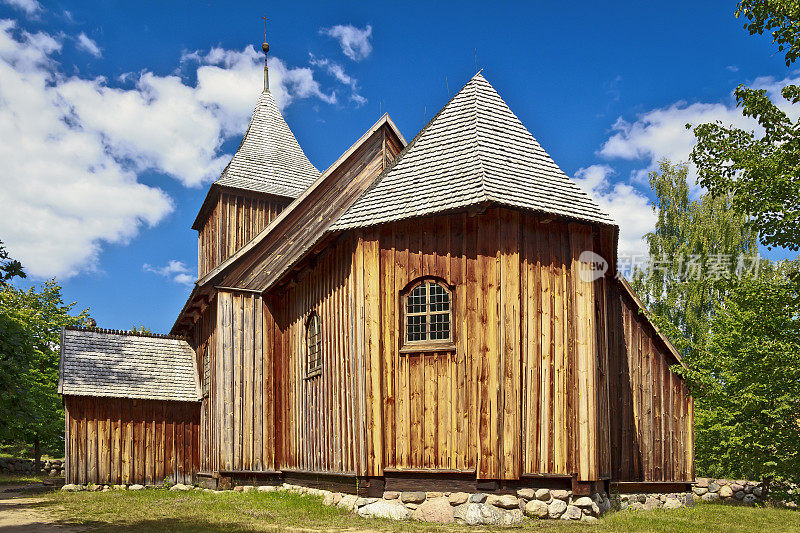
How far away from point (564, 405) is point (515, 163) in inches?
197

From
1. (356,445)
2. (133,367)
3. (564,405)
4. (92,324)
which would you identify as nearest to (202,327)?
(133,367)

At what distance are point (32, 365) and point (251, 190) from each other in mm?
10078

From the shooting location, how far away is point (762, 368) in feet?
54.0

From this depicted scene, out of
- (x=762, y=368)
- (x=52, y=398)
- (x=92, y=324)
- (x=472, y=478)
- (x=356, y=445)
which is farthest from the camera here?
(x=52, y=398)

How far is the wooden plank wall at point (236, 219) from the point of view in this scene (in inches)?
945

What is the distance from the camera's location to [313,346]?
687 inches

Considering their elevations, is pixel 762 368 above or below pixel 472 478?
above

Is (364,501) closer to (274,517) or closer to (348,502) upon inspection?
(348,502)

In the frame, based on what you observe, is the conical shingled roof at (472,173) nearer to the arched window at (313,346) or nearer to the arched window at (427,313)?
the arched window at (427,313)

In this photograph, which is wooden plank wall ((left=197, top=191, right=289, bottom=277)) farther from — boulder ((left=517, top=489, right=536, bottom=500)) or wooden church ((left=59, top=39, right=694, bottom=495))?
boulder ((left=517, top=489, right=536, bottom=500))

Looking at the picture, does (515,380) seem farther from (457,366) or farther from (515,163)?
(515,163)

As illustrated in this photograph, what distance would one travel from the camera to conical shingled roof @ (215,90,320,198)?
80.6ft

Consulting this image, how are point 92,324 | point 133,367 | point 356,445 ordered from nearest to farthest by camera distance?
point 356,445 < point 133,367 < point 92,324

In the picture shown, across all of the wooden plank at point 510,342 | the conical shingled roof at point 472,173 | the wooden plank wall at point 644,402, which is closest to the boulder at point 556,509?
the wooden plank at point 510,342
